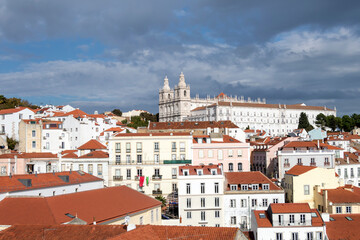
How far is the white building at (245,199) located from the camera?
48156mm

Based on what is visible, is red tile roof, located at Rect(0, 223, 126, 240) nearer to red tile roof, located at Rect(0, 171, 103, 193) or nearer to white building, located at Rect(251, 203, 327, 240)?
red tile roof, located at Rect(0, 171, 103, 193)

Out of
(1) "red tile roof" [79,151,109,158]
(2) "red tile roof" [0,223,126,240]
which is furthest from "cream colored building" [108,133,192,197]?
(2) "red tile roof" [0,223,126,240]

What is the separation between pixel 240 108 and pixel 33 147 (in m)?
127

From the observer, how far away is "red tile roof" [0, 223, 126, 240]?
2512cm

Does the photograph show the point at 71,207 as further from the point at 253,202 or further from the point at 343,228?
the point at 343,228

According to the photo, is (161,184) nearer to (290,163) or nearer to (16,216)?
(290,163)

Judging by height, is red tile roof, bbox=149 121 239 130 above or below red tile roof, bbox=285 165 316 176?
above

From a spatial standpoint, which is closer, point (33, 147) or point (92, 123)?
point (33, 147)

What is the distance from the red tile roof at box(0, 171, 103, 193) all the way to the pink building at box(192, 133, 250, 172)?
1603 centimetres

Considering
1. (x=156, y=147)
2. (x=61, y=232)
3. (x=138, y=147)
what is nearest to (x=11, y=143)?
(x=138, y=147)

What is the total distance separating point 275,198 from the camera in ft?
161

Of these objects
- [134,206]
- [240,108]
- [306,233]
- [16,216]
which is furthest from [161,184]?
[240,108]

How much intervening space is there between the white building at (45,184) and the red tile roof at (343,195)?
27.3 metres

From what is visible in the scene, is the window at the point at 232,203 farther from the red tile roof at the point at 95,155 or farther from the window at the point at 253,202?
the red tile roof at the point at 95,155
